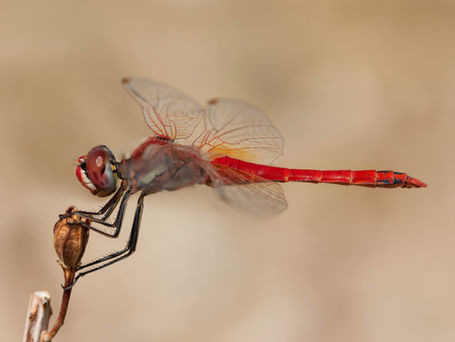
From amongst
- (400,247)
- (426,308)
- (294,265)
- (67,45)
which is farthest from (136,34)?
(426,308)

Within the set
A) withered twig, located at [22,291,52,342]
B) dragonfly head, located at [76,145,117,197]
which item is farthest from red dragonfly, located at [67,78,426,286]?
withered twig, located at [22,291,52,342]

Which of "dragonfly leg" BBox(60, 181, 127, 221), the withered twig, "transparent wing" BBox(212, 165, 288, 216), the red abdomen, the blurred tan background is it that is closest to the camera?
the withered twig

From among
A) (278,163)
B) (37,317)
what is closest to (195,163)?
(37,317)

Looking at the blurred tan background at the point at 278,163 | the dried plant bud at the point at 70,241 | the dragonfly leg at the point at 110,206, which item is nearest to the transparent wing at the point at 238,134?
the dragonfly leg at the point at 110,206

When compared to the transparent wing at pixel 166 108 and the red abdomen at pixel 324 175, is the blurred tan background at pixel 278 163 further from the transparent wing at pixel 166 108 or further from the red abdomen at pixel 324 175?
the transparent wing at pixel 166 108

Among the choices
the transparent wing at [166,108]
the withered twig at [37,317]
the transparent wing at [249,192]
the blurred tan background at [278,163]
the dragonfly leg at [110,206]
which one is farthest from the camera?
the blurred tan background at [278,163]

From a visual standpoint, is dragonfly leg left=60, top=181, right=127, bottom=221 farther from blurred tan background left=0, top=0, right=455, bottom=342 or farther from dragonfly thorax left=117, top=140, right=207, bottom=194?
blurred tan background left=0, top=0, right=455, bottom=342
